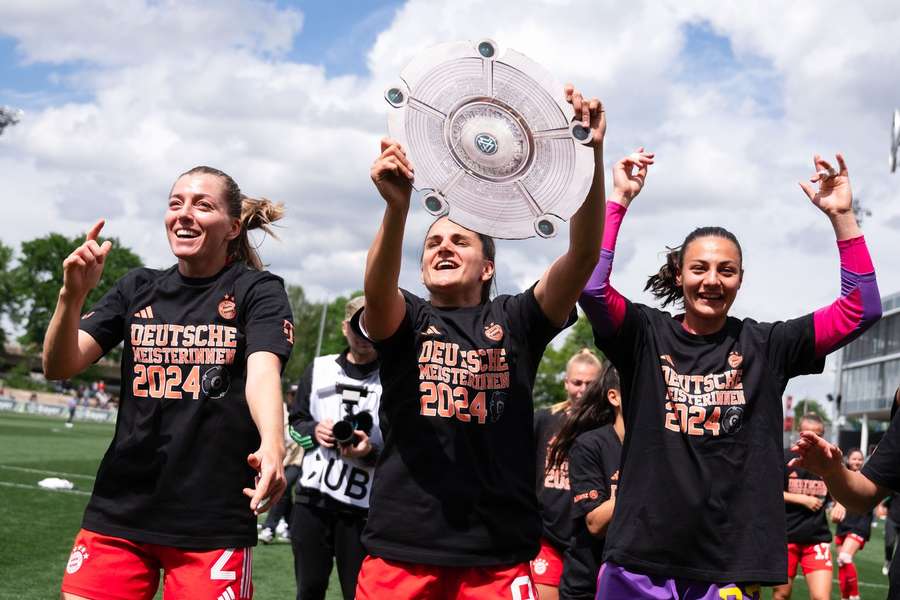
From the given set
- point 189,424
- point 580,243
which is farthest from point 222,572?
point 580,243

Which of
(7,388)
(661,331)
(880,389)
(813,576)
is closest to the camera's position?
(661,331)

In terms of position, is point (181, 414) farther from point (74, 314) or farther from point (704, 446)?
point (704, 446)

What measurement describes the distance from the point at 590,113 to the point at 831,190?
137 cm

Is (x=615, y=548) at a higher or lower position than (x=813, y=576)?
higher

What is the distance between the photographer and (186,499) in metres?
3.76

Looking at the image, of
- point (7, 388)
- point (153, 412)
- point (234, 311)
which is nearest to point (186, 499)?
point (153, 412)

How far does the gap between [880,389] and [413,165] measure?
72.7 meters

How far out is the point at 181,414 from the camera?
3816 mm

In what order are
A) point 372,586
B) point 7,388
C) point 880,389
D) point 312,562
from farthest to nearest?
point 7,388
point 880,389
point 312,562
point 372,586

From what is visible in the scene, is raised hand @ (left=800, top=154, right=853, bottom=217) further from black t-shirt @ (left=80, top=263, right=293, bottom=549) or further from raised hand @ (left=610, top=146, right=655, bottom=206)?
black t-shirt @ (left=80, top=263, right=293, bottom=549)

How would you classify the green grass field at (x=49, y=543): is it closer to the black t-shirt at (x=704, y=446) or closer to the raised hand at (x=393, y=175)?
the black t-shirt at (x=704, y=446)

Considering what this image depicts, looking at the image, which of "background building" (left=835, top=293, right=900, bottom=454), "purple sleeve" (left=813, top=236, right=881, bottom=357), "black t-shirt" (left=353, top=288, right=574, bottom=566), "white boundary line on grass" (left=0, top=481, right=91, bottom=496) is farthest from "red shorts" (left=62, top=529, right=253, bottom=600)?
"background building" (left=835, top=293, right=900, bottom=454)

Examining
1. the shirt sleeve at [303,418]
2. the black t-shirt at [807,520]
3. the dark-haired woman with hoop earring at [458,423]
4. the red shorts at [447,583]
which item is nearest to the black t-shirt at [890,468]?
the dark-haired woman with hoop earring at [458,423]

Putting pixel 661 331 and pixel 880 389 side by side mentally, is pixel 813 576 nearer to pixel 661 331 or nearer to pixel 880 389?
pixel 661 331
